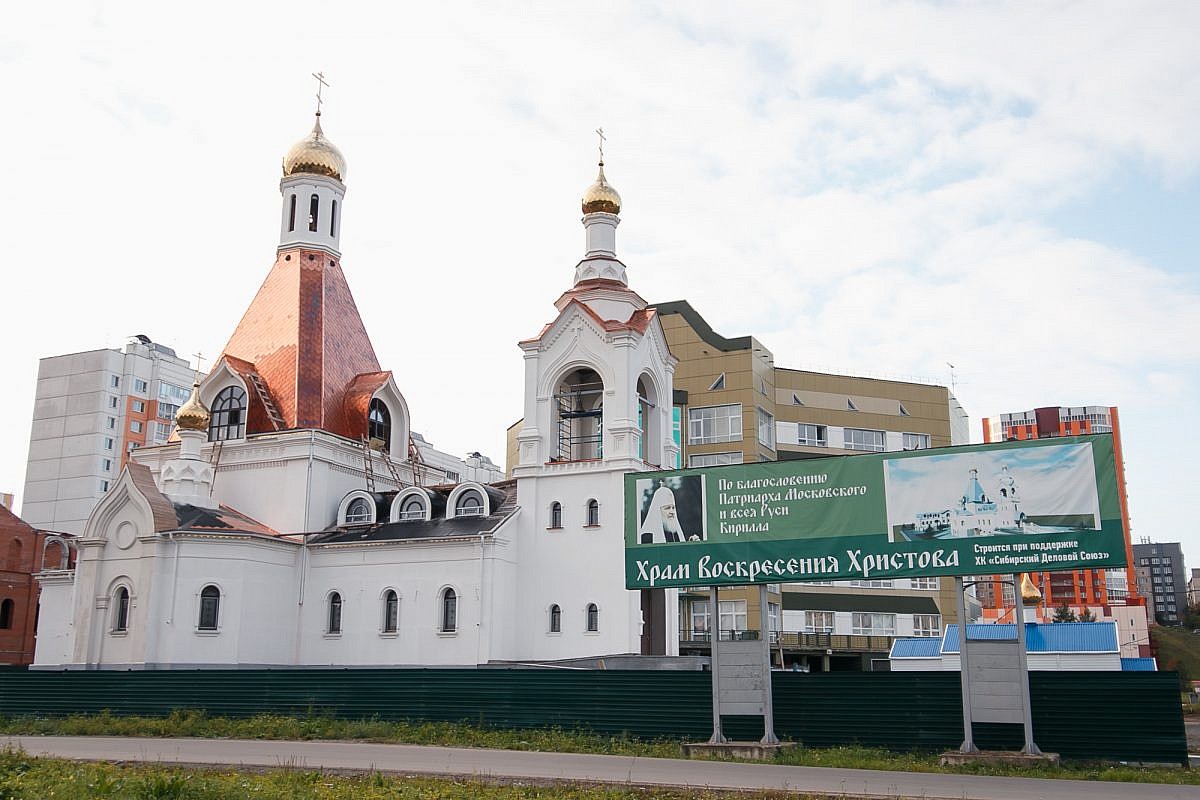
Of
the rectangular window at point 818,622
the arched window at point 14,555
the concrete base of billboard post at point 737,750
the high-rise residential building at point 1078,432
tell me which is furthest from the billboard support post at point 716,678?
the high-rise residential building at point 1078,432

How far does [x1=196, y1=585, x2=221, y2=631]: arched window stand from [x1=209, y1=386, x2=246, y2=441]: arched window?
608 cm

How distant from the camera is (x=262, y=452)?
33.9m

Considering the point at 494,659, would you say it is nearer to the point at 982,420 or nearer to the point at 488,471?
the point at 488,471

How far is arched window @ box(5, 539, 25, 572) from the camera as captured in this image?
44344 mm

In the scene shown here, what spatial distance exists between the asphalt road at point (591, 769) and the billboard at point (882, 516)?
332 cm

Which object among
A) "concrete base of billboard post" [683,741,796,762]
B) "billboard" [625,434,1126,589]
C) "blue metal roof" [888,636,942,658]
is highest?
"billboard" [625,434,1126,589]

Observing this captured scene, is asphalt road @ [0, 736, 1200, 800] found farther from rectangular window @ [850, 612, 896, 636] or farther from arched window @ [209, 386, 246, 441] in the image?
rectangular window @ [850, 612, 896, 636]

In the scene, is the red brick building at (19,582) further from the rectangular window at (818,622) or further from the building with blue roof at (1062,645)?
the building with blue roof at (1062,645)

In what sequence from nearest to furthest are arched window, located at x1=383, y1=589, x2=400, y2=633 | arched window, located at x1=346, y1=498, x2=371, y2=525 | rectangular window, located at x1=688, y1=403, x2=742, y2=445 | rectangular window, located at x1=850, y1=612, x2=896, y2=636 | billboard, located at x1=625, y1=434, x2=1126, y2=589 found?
billboard, located at x1=625, y1=434, x2=1126, y2=589, arched window, located at x1=383, y1=589, x2=400, y2=633, arched window, located at x1=346, y1=498, x2=371, y2=525, rectangular window, located at x1=688, y1=403, x2=742, y2=445, rectangular window, located at x1=850, y1=612, x2=896, y2=636

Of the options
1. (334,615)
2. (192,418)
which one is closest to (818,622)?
(334,615)

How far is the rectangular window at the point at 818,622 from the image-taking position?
159 feet

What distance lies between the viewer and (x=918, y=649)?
3534 cm

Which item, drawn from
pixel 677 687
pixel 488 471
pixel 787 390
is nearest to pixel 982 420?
pixel 488 471

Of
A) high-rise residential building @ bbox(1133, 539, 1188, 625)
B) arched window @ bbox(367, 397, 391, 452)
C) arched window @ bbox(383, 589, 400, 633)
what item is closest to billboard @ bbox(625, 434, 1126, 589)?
arched window @ bbox(383, 589, 400, 633)
